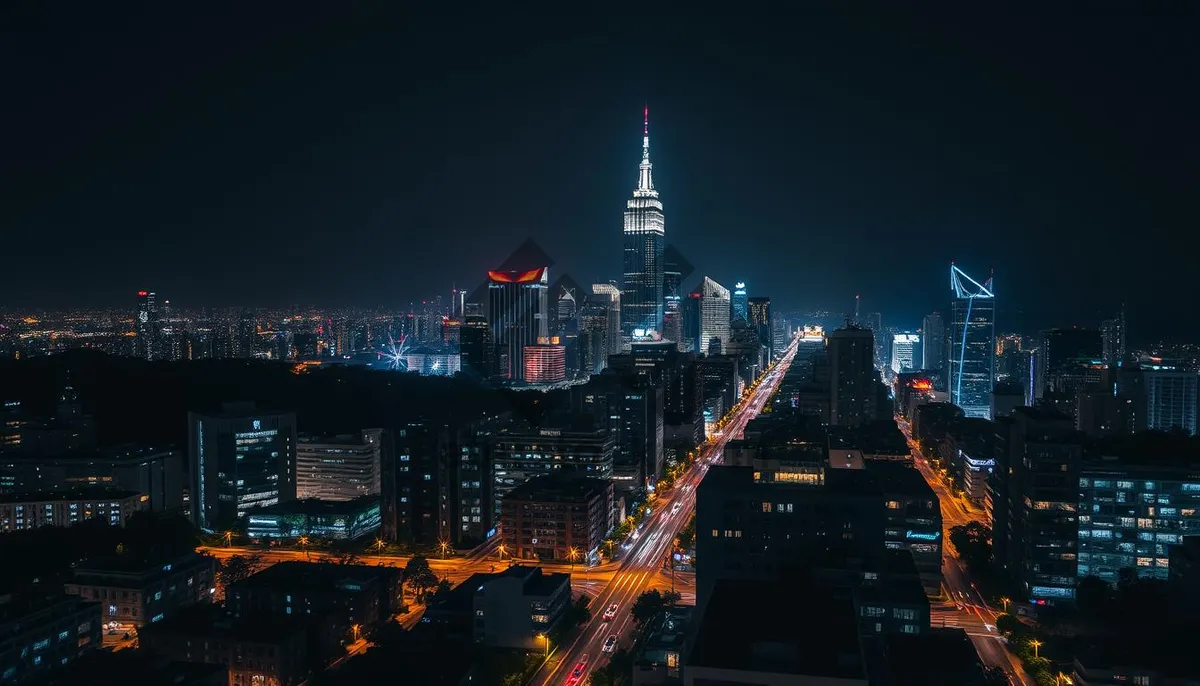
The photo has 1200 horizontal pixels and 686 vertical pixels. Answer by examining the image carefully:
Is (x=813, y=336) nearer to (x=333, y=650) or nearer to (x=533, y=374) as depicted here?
(x=533, y=374)

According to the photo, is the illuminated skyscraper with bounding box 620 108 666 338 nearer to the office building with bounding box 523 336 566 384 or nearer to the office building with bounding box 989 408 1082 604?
the office building with bounding box 523 336 566 384

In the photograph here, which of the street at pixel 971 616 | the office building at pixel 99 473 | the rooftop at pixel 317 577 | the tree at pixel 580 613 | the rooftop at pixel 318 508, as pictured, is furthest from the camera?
the office building at pixel 99 473

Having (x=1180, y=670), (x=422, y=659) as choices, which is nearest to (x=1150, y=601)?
(x=1180, y=670)

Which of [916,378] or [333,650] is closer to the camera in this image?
[333,650]

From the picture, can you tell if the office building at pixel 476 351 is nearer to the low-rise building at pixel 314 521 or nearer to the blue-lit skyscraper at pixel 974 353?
the blue-lit skyscraper at pixel 974 353

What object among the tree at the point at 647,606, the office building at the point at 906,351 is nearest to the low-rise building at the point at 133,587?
the tree at the point at 647,606

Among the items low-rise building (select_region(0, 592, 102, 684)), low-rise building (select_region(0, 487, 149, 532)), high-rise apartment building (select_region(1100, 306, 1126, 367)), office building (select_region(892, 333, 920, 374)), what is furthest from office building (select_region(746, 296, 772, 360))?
low-rise building (select_region(0, 592, 102, 684))
